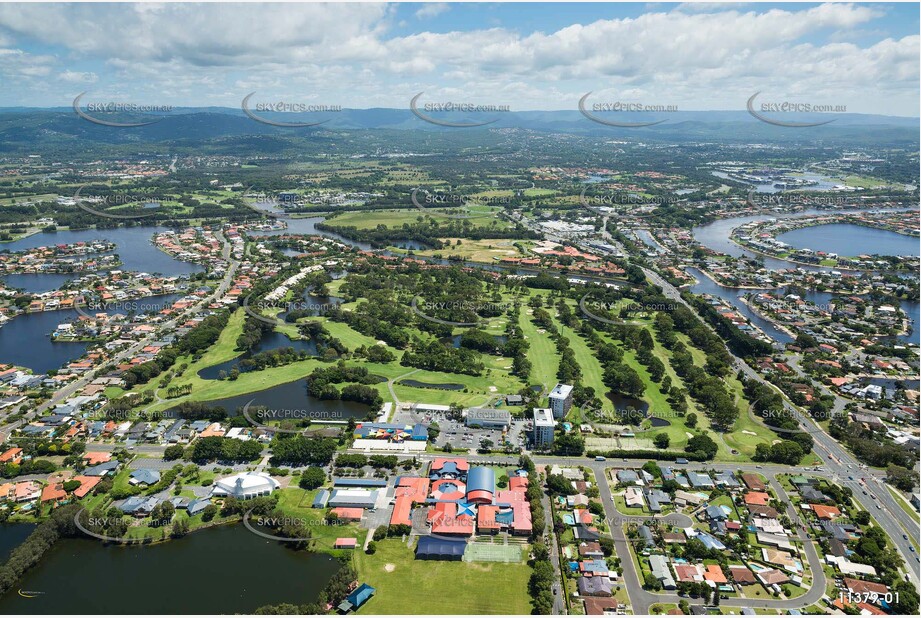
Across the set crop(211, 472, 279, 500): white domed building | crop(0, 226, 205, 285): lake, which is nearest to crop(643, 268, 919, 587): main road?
crop(211, 472, 279, 500): white domed building

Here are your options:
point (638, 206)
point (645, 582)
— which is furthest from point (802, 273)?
point (645, 582)

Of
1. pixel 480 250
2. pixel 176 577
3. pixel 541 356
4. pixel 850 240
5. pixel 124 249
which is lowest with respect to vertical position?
pixel 176 577

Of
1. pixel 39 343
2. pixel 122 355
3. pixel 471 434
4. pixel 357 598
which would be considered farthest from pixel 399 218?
pixel 357 598

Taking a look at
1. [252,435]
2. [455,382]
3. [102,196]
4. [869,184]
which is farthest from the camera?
[869,184]

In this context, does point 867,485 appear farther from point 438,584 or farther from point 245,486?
point 245,486

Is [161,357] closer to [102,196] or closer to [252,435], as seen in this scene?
[252,435]
